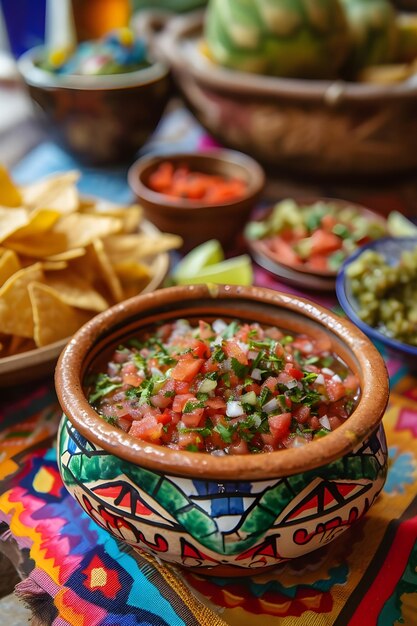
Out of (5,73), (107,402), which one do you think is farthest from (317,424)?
(5,73)

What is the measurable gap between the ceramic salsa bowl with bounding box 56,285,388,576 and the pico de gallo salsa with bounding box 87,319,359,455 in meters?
0.08

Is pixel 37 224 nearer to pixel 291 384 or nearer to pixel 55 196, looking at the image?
pixel 55 196

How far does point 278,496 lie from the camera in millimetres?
876

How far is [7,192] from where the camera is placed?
5.27ft

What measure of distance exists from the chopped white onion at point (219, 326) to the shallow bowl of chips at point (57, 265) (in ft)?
0.91

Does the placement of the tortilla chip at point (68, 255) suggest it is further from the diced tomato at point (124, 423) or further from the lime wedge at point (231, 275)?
the diced tomato at point (124, 423)

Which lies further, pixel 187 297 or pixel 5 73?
pixel 5 73

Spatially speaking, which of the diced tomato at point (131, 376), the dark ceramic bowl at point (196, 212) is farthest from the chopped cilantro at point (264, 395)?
the dark ceramic bowl at point (196, 212)

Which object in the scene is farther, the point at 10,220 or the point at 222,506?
the point at 10,220

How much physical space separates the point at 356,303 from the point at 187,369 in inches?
26.4

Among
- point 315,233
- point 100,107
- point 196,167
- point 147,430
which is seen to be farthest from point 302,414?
point 100,107

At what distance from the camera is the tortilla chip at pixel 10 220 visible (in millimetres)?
1412

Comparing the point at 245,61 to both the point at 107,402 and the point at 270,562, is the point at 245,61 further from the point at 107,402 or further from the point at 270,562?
the point at 270,562

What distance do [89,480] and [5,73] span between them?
11.0ft
